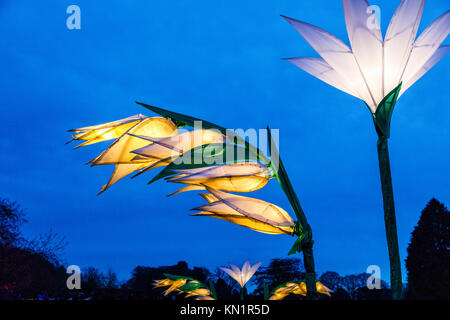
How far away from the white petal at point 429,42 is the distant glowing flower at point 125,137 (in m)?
0.95

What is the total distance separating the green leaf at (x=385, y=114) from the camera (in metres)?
1.10

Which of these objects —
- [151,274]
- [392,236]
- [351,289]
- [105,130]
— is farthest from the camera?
[151,274]

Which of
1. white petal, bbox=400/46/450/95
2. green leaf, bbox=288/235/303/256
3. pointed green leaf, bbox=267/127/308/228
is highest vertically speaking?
white petal, bbox=400/46/450/95

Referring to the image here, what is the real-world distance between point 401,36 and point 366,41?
0.12 meters

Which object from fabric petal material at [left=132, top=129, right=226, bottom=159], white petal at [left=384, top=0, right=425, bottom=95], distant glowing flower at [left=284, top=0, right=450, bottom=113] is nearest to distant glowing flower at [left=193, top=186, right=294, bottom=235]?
fabric petal material at [left=132, top=129, right=226, bottom=159]

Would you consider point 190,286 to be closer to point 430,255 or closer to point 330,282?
point 330,282

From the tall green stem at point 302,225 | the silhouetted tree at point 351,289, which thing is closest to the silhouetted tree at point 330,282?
the silhouetted tree at point 351,289

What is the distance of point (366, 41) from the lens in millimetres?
1143

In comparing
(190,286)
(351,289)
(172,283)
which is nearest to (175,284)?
(172,283)

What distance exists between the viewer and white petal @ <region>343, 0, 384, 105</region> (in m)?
1.10

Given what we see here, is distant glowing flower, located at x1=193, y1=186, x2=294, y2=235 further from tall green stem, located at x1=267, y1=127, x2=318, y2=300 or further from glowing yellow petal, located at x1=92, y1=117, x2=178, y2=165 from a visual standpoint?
glowing yellow petal, located at x1=92, y1=117, x2=178, y2=165

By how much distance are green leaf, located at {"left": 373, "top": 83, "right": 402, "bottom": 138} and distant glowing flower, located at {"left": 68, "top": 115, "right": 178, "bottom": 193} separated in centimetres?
77
